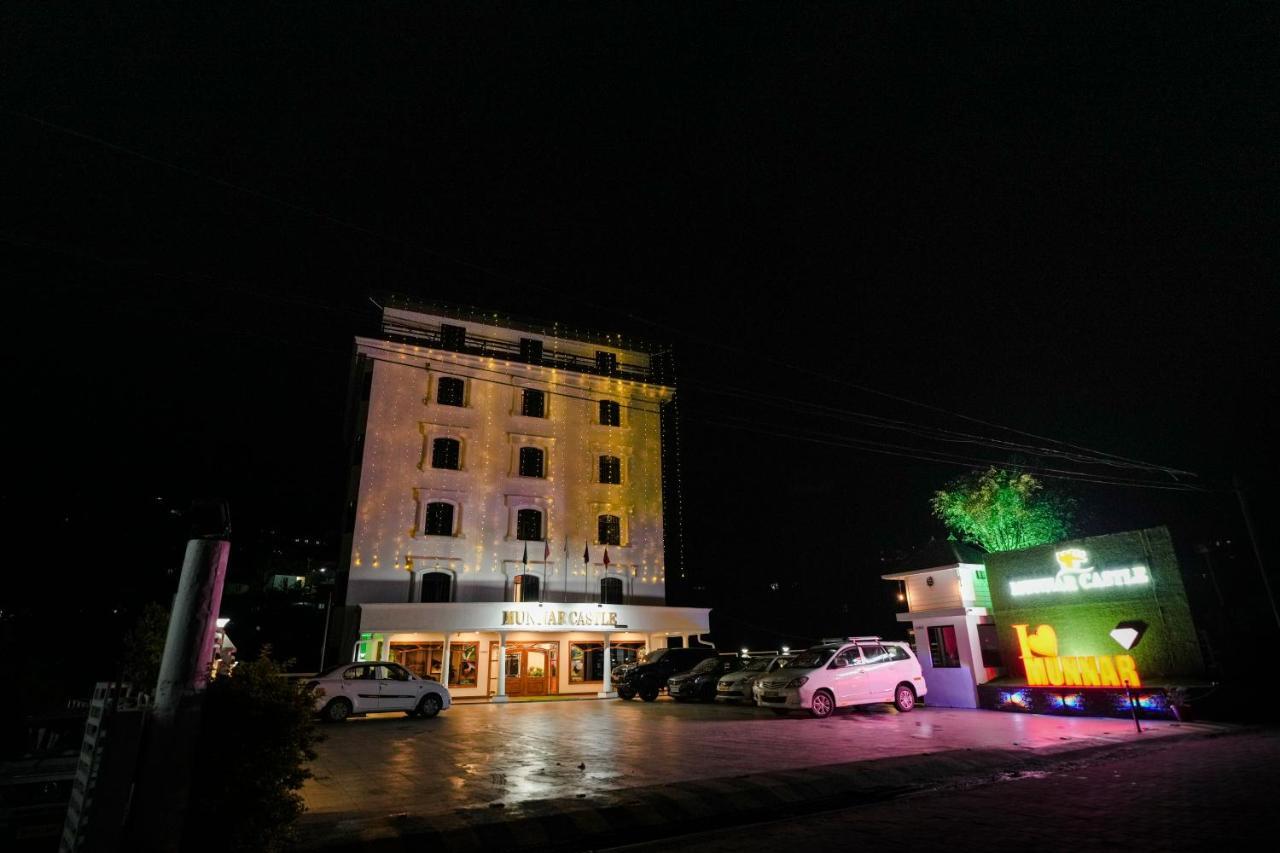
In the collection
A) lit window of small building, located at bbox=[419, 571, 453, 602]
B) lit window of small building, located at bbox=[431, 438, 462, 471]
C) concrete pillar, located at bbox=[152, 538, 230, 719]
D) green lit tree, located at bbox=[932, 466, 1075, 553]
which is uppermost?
lit window of small building, located at bbox=[431, 438, 462, 471]

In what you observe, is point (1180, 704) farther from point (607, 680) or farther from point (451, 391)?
point (451, 391)

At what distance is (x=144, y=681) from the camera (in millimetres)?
10211

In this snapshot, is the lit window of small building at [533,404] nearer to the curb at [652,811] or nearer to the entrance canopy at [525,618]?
the entrance canopy at [525,618]

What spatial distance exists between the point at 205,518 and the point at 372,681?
40.4 ft

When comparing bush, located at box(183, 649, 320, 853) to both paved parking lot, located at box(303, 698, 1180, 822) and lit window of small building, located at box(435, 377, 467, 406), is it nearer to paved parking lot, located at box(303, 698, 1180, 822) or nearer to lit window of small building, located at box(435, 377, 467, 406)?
paved parking lot, located at box(303, 698, 1180, 822)

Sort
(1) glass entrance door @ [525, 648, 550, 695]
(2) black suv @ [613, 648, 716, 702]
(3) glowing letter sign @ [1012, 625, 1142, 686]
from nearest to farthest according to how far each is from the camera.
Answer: (3) glowing letter sign @ [1012, 625, 1142, 686] → (2) black suv @ [613, 648, 716, 702] → (1) glass entrance door @ [525, 648, 550, 695]

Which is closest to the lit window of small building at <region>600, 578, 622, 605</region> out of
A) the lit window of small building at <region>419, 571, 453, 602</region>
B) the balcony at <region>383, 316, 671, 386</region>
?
the lit window of small building at <region>419, 571, 453, 602</region>

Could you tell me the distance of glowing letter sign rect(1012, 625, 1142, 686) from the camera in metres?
16.0

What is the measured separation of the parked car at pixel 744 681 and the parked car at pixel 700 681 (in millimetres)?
1003

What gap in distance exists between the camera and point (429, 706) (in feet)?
59.1

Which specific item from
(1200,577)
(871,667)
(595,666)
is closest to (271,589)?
(595,666)

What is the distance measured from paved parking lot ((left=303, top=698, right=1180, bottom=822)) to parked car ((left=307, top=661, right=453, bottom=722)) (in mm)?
451

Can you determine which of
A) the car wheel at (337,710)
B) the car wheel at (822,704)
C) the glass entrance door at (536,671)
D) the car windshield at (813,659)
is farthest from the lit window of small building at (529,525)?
the car wheel at (822,704)

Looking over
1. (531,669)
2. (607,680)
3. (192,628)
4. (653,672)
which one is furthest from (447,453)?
(192,628)
